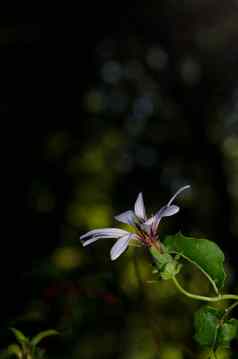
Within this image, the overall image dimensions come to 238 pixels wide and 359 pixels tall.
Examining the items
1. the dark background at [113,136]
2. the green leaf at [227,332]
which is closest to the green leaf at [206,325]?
the green leaf at [227,332]

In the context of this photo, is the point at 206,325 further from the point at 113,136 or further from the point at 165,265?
the point at 113,136

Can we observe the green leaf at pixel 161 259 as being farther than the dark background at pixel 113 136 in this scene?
No

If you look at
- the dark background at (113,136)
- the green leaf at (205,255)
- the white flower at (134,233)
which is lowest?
the green leaf at (205,255)

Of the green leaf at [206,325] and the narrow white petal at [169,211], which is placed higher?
the narrow white petal at [169,211]

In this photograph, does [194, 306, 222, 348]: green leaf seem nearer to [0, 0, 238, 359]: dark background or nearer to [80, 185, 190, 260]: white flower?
[80, 185, 190, 260]: white flower

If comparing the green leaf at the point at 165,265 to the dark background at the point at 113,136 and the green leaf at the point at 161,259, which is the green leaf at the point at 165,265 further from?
the dark background at the point at 113,136

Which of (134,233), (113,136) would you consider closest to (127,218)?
(134,233)

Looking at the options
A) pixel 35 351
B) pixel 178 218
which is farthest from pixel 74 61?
pixel 35 351
